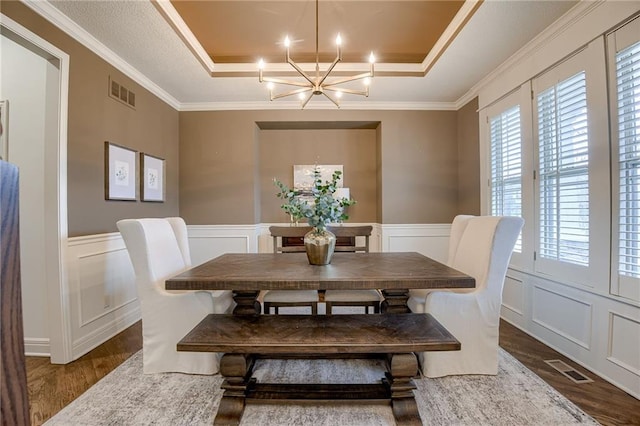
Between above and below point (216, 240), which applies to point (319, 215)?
above

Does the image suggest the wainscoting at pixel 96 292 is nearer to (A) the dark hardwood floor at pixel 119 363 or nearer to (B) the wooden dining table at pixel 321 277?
(A) the dark hardwood floor at pixel 119 363

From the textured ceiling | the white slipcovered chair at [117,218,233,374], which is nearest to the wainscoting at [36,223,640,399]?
the white slipcovered chair at [117,218,233,374]

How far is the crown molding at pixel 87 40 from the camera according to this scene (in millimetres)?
2156

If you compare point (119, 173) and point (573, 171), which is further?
point (119, 173)

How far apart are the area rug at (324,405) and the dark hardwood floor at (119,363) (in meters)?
0.10

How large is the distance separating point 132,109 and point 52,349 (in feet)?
7.49

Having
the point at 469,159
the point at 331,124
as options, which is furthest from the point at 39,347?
the point at 469,159

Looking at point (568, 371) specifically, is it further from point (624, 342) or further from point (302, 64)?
point (302, 64)

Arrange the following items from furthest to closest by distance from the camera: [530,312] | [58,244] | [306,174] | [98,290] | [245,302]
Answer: [306,174]
[530,312]
[98,290]
[58,244]
[245,302]

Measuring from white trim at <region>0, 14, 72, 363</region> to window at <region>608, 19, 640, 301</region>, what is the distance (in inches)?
154

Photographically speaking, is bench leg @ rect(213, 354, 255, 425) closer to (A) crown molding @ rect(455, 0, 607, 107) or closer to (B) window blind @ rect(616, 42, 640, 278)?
(B) window blind @ rect(616, 42, 640, 278)

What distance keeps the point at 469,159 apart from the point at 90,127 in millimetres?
4107

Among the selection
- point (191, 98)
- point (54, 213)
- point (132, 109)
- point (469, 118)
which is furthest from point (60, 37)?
point (469, 118)

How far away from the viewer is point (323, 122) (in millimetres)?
4250
